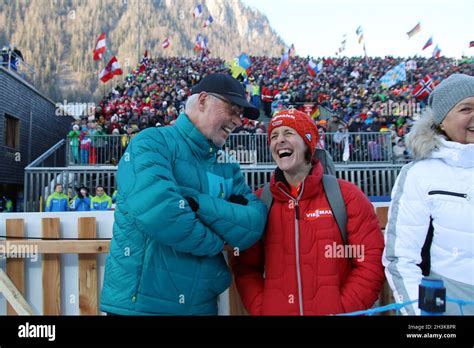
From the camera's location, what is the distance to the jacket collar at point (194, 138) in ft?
4.93

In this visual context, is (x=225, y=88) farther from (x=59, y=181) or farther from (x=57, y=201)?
(x=59, y=181)

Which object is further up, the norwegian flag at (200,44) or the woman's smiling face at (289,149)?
the norwegian flag at (200,44)

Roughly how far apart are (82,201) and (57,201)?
0.52m

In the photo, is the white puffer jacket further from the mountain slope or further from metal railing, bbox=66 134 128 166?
metal railing, bbox=66 134 128 166

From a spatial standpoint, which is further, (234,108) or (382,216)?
(382,216)

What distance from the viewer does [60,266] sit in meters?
2.15

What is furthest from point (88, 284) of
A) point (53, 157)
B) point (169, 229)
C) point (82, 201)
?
point (53, 157)

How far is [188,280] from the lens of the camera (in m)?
1.41

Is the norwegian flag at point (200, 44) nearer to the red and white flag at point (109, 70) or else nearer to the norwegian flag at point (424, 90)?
the red and white flag at point (109, 70)

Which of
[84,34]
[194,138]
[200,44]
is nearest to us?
[194,138]

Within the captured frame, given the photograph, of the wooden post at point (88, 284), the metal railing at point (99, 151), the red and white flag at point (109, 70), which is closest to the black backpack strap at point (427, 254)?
the wooden post at point (88, 284)

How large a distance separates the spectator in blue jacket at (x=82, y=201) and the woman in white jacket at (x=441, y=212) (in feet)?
24.9

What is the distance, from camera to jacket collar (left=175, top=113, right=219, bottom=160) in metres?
1.50

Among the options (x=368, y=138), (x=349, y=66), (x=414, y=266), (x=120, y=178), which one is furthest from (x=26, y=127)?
(x=349, y=66)
